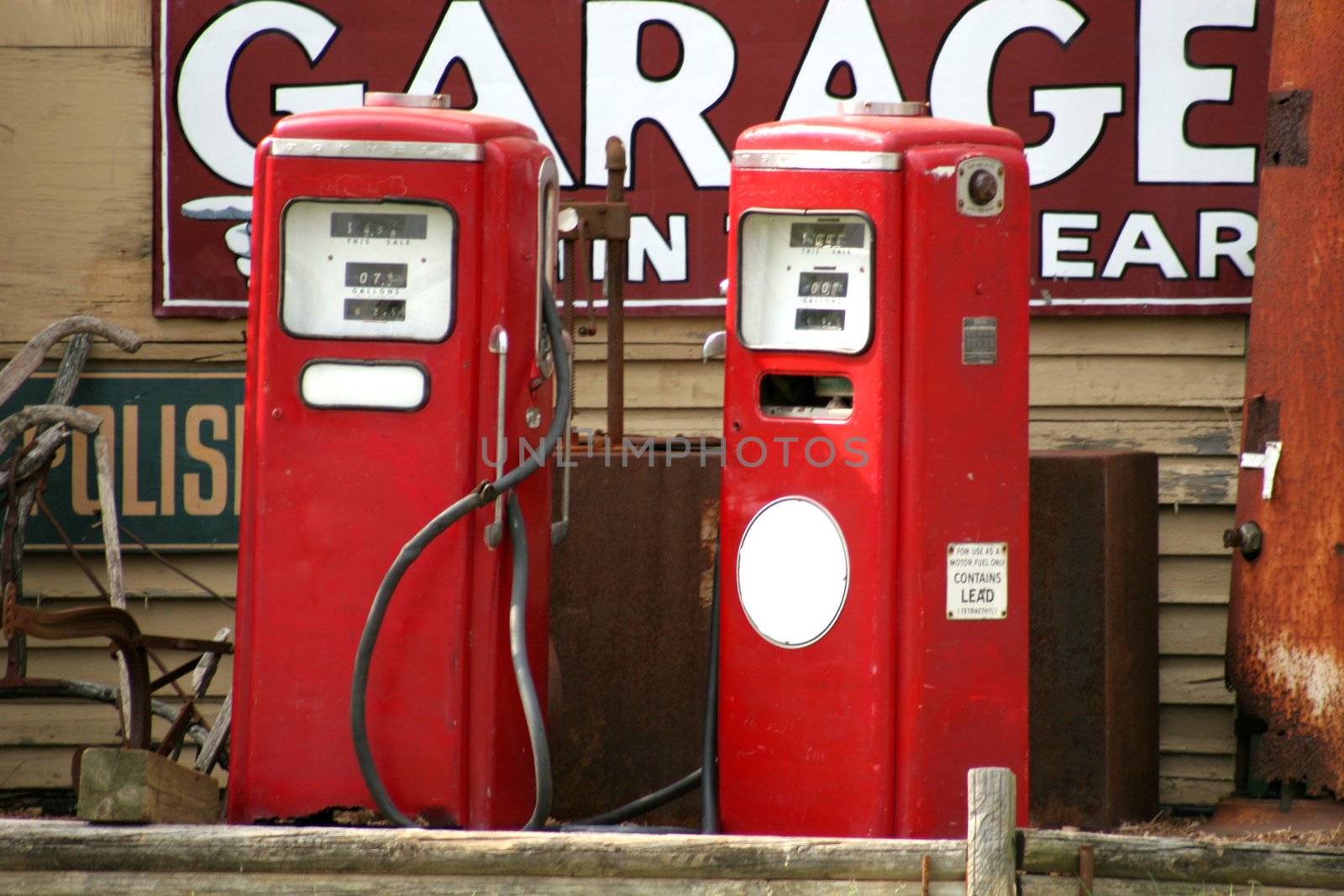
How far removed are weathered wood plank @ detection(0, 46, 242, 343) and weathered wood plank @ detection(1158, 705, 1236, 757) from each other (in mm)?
3548

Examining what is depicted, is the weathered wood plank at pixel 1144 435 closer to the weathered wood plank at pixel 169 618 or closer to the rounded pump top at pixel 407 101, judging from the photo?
the rounded pump top at pixel 407 101

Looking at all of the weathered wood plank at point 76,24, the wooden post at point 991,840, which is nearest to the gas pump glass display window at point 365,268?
the wooden post at point 991,840

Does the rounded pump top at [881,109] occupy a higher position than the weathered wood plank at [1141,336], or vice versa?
the rounded pump top at [881,109]

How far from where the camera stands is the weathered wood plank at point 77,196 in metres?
5.68

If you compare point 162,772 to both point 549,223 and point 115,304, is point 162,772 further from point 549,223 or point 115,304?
point 115,304

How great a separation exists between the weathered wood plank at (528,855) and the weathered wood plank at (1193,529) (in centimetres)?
250

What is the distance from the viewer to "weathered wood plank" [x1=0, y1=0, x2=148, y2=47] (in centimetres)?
564

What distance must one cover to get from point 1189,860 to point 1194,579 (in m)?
2.26

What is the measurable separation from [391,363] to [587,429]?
1883mm

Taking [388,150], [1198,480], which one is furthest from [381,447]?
[1198,480]

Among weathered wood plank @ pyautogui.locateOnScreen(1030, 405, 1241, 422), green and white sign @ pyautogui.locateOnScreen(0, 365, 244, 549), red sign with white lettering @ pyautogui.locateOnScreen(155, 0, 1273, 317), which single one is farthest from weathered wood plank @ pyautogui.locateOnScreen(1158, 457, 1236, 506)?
green and white sign @ pyautogui.locateOnScreen(0, 365, 244, 549)

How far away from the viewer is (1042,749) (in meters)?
4.82

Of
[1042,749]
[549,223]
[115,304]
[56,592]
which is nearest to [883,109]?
[549,223]

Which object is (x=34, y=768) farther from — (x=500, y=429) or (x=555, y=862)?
(x=555, y=862)
